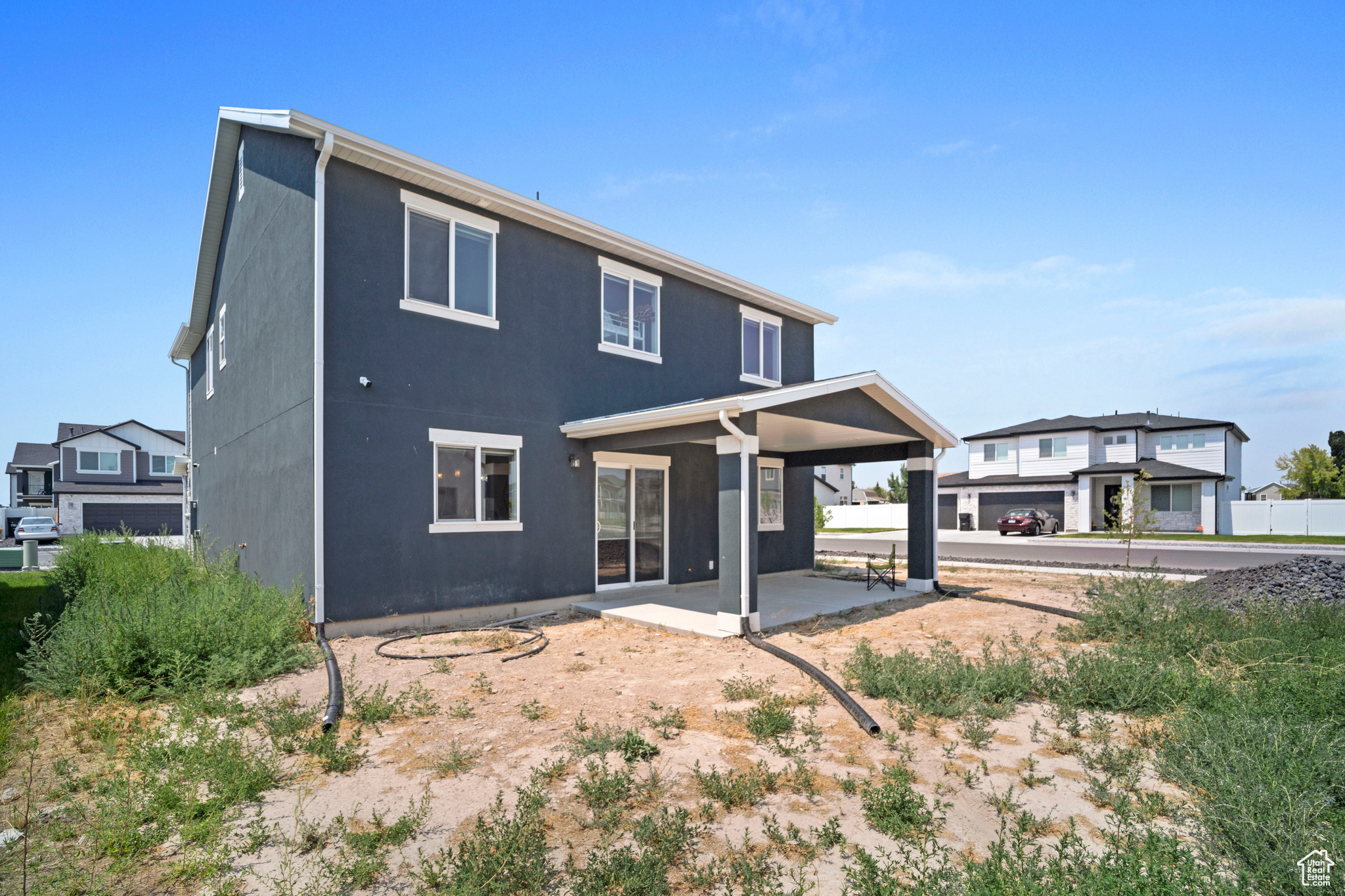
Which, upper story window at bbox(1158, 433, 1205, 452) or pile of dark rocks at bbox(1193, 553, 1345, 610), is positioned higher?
upper story window at bbox(1158, 433, 1205, 452)

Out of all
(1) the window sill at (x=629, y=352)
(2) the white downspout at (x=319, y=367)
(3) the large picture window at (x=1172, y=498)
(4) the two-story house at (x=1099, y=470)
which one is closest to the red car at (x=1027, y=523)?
(4) the two-story house at (x=1099, y=470)

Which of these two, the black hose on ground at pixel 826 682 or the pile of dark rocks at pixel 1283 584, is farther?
the pile of dark rocks at pixel 1283 584

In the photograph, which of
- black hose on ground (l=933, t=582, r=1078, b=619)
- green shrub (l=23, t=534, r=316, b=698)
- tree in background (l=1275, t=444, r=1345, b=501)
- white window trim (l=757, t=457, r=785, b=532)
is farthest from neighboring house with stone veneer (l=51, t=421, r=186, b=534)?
tree in background (l=1275, t=444, r=1345, b=501)

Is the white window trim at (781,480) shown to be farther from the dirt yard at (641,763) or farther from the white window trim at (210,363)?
the white window trim at (210,363)

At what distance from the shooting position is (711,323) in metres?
13.3

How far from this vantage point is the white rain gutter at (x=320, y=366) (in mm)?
7969

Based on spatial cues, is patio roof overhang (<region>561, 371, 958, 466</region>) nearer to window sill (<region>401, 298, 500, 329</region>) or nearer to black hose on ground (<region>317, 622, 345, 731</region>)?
window sill (<region>401, 298, 500, 329</region>)

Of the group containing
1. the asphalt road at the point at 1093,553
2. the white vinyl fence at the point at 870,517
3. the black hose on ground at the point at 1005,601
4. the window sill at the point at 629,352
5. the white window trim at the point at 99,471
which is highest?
the window sill at the point at 629,352

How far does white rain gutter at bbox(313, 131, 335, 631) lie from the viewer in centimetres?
797

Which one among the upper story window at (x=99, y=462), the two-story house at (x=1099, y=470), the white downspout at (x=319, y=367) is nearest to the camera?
the white downspout at (x=319, y=367)

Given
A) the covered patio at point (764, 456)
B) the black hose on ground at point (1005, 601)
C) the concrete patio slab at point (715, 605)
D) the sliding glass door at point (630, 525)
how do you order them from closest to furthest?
1. the covered patio at point (764, 456)
2. the concrete patio slab at point (715, 605)
3. the black hose on ground at point (1005, 601)
4. the sliding glass door at point (630, 525)

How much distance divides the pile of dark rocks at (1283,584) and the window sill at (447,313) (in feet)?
34.2

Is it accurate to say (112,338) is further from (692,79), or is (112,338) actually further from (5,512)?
(5,512)

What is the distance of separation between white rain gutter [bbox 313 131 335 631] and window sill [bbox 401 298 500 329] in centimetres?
107
